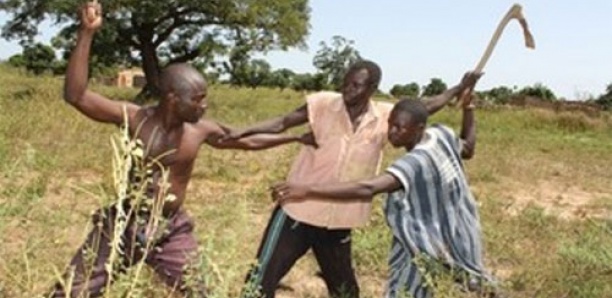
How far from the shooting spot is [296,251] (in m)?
4.07

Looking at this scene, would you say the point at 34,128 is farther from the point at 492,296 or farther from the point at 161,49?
the point at 161,49

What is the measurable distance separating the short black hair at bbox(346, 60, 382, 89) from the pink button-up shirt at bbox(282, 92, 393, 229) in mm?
134

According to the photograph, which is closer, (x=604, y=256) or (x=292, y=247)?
(x=292, y=247)

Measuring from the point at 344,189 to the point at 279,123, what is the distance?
2.28 feet

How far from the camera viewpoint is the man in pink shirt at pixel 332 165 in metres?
3.96

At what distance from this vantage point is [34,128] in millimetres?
10430

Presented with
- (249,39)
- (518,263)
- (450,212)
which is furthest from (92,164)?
(249,39)

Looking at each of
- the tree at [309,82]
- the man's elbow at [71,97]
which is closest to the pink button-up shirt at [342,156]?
the man's elbow at [71,97]

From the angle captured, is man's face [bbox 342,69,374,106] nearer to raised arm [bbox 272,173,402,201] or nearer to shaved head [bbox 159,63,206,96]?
raised arm [bbox 272,173,402,201]

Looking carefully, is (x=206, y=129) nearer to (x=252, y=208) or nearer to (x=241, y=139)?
(x=241, y=139)

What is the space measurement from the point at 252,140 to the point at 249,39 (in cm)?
2197

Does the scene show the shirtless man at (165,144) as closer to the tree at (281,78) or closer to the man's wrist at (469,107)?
the man's wrist at (469,107)

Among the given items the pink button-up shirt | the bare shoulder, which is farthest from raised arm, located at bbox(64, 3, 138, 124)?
the pink button-up shirt

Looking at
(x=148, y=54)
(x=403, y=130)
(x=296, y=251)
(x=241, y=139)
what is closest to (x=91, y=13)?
(x=241, y=139)
